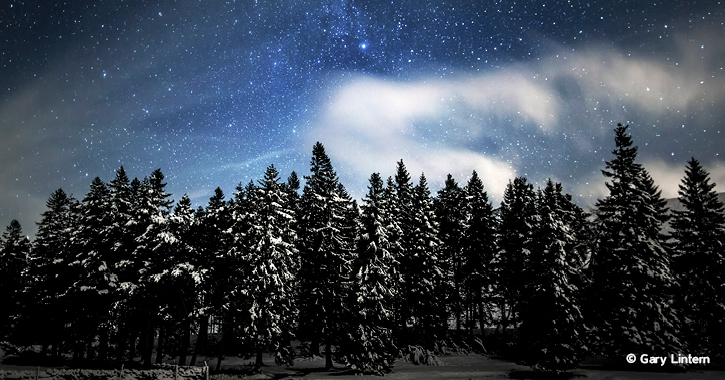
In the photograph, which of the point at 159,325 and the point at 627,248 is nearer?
the point at 627,248

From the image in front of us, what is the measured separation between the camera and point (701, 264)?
31859mm

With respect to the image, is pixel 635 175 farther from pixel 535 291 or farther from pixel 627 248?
pixel 535 291

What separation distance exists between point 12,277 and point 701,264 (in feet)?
237

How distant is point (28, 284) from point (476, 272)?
4771 cm

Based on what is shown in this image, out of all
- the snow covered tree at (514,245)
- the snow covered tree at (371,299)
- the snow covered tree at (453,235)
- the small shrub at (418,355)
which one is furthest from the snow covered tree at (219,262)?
the snow covered tree at (514,245)

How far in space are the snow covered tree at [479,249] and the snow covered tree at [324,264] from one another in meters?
15.3

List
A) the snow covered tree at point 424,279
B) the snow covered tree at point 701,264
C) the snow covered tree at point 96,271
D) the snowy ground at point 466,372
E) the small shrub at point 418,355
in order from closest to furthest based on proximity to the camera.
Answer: the snowy ground at point 466,372 < the snow covered tree at point 701,264 < the snow covered tree at point 96,271 < the small shrub at point 418,355 < the snow covered tree at point 424,279

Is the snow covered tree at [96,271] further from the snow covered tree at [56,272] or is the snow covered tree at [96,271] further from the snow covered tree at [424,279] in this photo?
the snow covered tree at [424,279]

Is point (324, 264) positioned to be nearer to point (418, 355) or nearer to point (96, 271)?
point (418, 355)

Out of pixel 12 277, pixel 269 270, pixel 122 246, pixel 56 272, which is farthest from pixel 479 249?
pixel 12 277

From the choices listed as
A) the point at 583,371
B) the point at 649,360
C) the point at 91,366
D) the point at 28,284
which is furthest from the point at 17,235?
the point at 649,360

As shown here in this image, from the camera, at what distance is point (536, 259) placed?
2947 centimetres

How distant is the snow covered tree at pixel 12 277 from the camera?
43.9m

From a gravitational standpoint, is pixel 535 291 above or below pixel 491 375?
above
